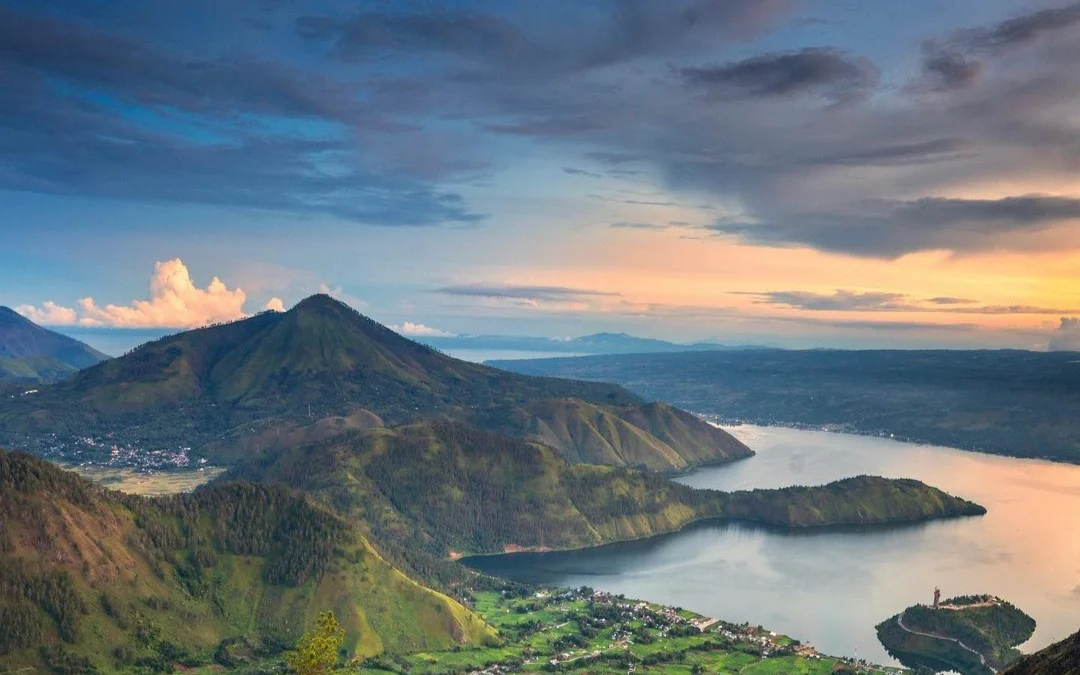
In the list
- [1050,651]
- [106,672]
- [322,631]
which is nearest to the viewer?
[1050,651]

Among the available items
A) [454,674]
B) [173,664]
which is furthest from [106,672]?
[454,674]

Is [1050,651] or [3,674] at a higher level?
[1050,651]

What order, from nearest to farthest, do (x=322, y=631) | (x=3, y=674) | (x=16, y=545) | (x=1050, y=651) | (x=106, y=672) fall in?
(x=1050, y=651) → (x=322, y=631) → (x=3, y=674) → (x=106, y=672) → (x=16, y=545)

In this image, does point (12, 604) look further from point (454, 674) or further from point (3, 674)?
point (454, 674)

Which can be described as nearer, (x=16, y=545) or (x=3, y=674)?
(x=3, y=674)

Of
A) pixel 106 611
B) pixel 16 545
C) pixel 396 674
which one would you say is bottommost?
pixel 396 674

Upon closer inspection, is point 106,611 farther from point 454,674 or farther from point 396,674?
point 454,674
